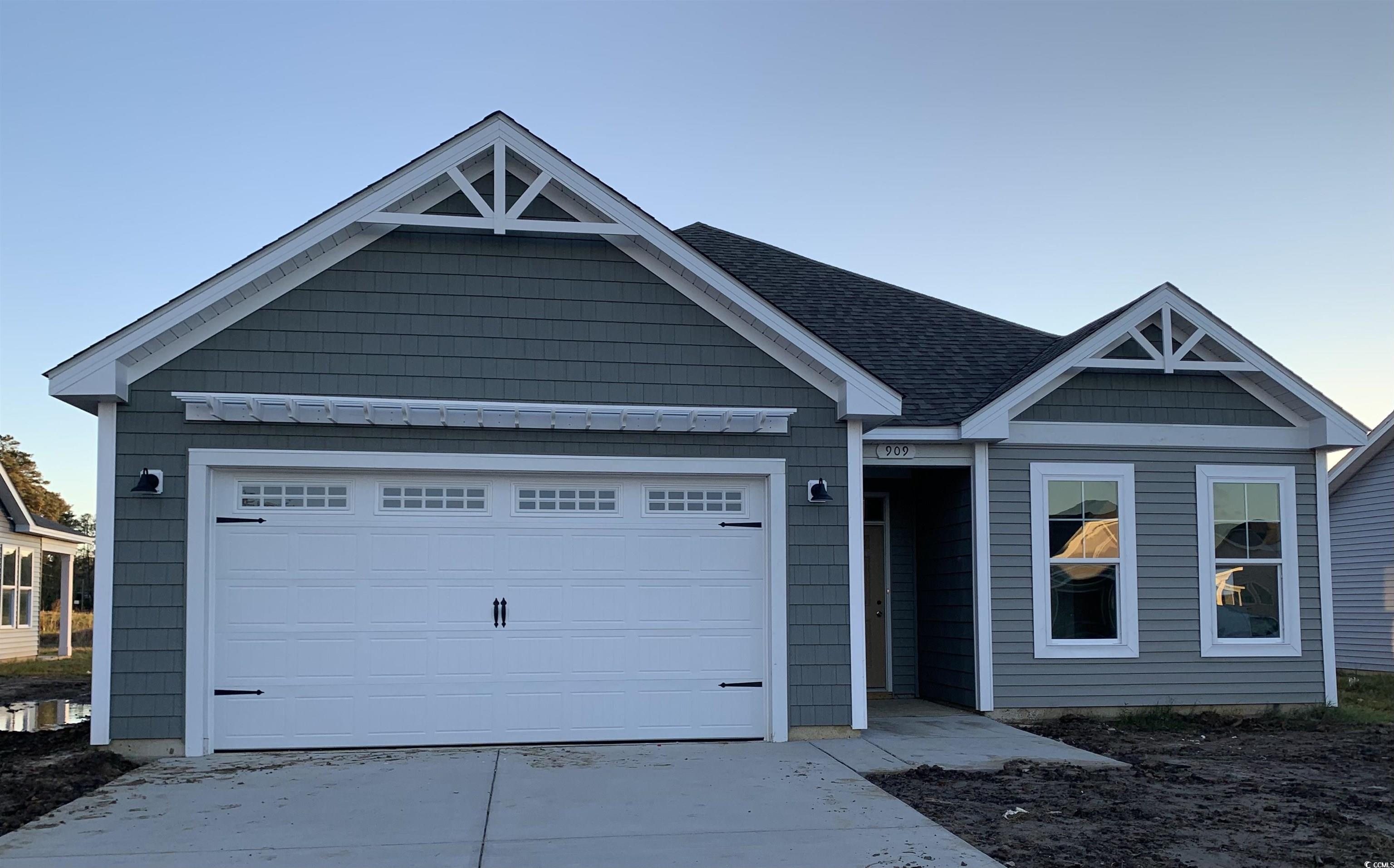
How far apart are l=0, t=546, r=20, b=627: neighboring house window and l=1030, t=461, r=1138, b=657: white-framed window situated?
21.1 meters

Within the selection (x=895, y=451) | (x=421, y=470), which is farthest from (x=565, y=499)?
(x=895, y=451)

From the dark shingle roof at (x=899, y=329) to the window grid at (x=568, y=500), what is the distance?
2935 millimetres

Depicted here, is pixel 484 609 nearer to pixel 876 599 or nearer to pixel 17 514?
pixel 876 599

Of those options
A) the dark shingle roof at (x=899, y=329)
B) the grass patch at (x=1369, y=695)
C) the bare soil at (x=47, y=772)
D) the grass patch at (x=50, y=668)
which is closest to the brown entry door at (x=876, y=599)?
the dark shingle roof at (x=899, y=329)

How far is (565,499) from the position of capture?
10.1 m

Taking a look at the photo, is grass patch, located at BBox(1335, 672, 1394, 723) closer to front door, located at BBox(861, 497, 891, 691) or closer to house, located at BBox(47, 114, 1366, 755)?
front door, located at BBox(861, 497, 891, 691)

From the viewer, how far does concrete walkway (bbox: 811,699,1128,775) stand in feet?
29.7

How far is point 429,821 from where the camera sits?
7113 mm

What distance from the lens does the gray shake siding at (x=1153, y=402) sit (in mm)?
12133

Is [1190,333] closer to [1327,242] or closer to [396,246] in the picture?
[1327,242]

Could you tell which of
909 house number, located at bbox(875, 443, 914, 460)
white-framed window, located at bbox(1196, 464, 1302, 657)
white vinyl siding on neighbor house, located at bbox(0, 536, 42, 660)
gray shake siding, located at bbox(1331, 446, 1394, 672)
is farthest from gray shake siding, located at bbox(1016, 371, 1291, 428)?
white vinyl siding on neighbor house, located at bbox(0, 536, 42, 660)

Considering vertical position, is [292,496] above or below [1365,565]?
above

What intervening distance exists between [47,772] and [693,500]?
5.56 m

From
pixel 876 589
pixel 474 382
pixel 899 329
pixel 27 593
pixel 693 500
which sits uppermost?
pixel 899 329
